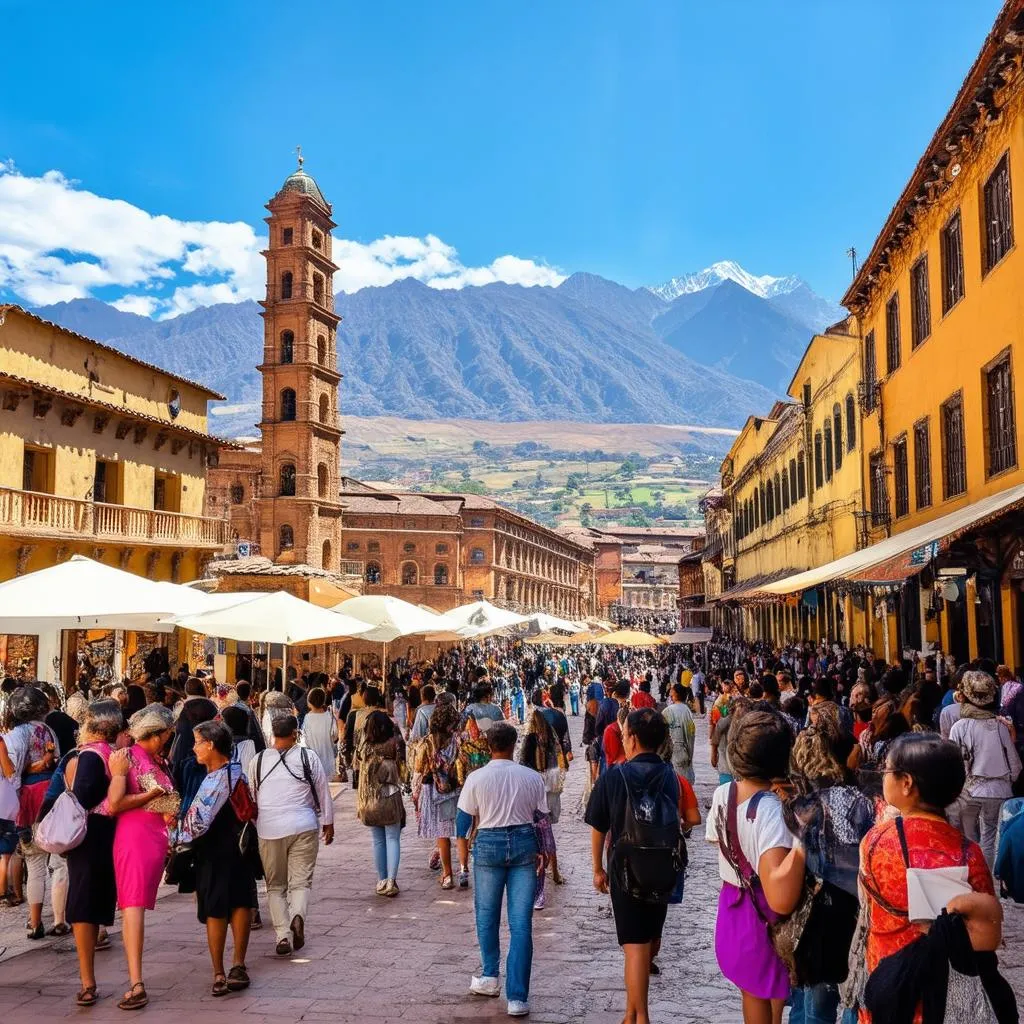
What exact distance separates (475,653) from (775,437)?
1759 centimetres

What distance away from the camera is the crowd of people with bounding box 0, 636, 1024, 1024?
318 cm

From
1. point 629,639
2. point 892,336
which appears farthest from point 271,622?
point 629,639

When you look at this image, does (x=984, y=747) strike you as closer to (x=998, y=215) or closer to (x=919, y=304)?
(x=998, y=215)

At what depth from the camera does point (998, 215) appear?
14188 mm

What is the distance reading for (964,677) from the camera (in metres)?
7.91

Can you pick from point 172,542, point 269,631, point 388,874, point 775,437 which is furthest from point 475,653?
point 388,874

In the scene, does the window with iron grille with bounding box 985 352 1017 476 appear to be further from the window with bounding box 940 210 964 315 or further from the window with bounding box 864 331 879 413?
the window with bounding box 864 331 879 413

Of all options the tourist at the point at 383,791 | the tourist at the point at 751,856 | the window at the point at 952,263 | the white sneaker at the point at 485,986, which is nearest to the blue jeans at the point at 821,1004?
the tourist at the point at 751,856

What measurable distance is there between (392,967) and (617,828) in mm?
2229

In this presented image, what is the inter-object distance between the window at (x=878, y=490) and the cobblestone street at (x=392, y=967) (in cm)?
1392

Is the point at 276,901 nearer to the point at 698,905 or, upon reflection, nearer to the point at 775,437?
the point at 698,905

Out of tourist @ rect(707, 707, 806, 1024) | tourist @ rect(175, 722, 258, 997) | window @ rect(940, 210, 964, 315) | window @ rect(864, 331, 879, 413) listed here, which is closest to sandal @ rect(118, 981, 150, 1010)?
tourist @ rect(175, 722, 258, 997)

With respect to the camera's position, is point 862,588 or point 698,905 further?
point 862,588

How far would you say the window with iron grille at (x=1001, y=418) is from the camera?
13.9 metres
